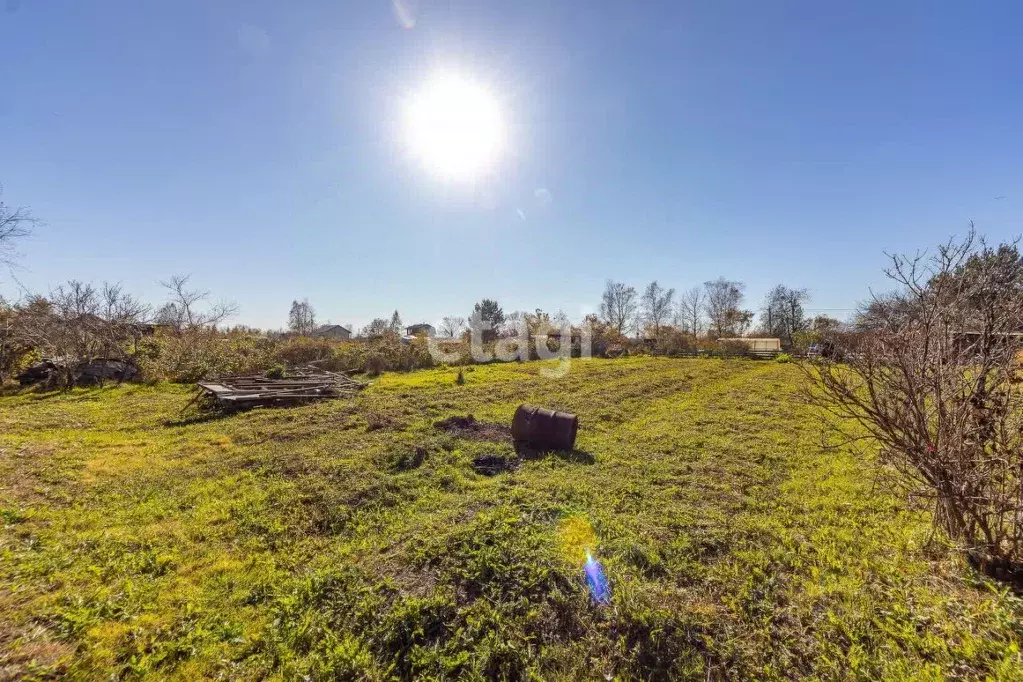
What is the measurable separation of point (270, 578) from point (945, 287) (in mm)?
7478

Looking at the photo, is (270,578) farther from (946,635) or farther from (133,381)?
(133,381)

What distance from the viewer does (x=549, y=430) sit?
7953 mm

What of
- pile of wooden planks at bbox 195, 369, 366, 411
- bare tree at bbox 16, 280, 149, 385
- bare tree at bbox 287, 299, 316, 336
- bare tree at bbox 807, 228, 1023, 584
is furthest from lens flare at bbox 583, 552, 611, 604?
bare tree at bbox 287, 299, 316, 336

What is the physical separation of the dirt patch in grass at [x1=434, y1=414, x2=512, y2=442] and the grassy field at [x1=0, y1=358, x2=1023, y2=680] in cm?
65

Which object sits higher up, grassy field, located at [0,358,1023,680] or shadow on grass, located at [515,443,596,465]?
shadow on grass, located at [515,443,596,465]

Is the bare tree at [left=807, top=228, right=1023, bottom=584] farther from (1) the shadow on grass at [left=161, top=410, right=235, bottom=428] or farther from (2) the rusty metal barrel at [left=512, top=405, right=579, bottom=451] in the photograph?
(1) the shadow on grass at [left=161, top=410, right=235, bottom=428]

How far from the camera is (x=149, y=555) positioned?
433 centimetres

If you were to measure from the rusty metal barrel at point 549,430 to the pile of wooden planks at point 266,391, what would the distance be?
8705mm

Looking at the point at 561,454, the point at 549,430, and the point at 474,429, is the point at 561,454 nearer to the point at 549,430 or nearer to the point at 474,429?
the point at 549,430

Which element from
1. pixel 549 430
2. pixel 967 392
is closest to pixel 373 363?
pixel 549 430

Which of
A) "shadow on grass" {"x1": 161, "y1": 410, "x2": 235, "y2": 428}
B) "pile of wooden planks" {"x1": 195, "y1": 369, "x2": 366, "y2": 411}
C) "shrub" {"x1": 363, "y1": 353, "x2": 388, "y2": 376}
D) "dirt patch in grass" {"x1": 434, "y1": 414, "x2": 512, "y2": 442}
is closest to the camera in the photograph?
"dirt patch in grass" {"x1": 434, "y1": 414, "x2": 512, "y2": 442}

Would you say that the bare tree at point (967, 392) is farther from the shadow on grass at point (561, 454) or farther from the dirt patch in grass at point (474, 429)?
the dirt patch in grass at point (474, 429)

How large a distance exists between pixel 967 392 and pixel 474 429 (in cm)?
771

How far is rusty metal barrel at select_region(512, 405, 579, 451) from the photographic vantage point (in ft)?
26.0
